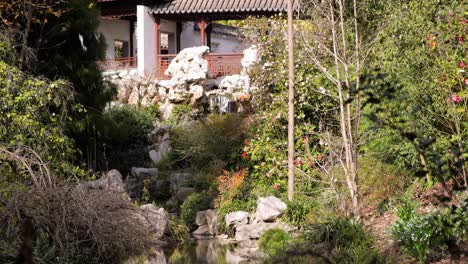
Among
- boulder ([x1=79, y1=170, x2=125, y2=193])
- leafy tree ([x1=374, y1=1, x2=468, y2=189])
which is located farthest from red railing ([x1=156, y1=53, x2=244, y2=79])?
leafy tree ([x1=374, y1=1, x2=468, y2=189])

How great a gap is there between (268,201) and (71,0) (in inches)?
225

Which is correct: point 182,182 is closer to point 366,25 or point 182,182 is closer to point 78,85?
point 78,85

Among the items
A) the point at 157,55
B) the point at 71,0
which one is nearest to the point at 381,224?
the point at 71,0

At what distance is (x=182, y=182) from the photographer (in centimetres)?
1567

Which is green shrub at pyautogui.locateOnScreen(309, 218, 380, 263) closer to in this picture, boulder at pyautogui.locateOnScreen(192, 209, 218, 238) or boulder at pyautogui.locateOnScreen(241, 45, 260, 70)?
boulder at pyautogui.locateOnScreen(192, 209, 218, 238)

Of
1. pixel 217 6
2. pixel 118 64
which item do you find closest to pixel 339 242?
pixel 217 6

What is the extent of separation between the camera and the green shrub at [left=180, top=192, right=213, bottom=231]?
14266mm

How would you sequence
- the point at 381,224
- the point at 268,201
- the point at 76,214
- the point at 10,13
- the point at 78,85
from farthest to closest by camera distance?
the point at 78,85, the point at 10,13, the point at 268,201, the point at 381,224, the point at 76,214

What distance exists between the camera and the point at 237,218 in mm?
13398

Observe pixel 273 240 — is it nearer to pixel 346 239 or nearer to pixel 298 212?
pixel 298 212

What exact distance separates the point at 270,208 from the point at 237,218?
0.94m

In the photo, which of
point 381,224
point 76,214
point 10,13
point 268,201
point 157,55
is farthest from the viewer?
point 157,55

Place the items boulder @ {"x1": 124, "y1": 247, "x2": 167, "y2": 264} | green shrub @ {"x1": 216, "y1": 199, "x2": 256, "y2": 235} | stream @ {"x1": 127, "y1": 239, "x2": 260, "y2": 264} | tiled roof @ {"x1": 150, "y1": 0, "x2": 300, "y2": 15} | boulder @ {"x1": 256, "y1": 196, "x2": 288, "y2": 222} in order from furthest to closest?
1. tiled roof @ {"x1": 150, "y1": 0, "x2": 300, "y2": 15}
2. green shrub @ {"x1": 216, "y1": 199, "x2": 256, "y2": 235}
3. boulder @ {"x1": 256, "y1": 196, "x2": 288, "y2": 222}
4. stream @ {"x1": 127, "y1": 239, "x2": 260, "y2": 264}
5. boulder @ {"x1": 124, "y1": 247, "x2": 167, "y2": 264}

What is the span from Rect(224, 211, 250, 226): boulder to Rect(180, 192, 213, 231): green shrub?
107 cm
